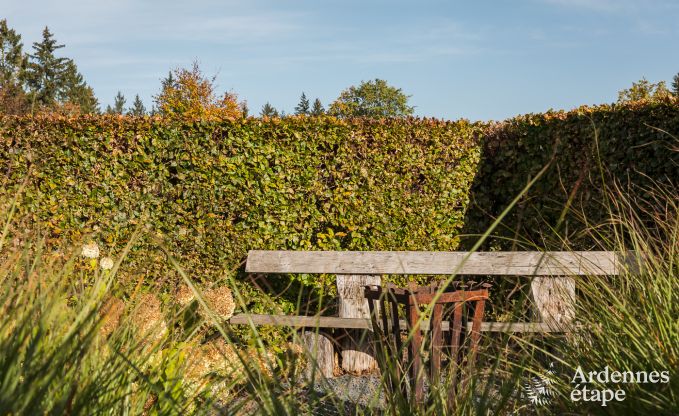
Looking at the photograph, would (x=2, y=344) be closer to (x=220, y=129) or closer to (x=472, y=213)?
(x=220, y=129)

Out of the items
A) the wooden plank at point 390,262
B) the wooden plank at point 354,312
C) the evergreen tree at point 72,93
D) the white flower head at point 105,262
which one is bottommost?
the wooden plank at point 354,312

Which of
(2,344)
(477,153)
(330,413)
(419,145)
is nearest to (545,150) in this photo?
(477,153)

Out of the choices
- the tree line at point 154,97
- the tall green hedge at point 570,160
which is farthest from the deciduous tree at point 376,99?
the tall green hedge at point 570,160

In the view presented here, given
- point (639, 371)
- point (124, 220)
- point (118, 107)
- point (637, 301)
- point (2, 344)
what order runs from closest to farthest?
point (2, 344) < point (639, 371) < point (637, 301) < point (124, 220) < point (118, 107)

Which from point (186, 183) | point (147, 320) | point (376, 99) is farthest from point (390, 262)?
point (376, 99)

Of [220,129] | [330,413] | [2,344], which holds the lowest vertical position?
[330,413]

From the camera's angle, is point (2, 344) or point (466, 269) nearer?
point (2, 344)

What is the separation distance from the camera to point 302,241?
7152mm

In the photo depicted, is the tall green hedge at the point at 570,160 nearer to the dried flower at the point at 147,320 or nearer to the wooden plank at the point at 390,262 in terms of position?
the wooden plank at the point at 390,262

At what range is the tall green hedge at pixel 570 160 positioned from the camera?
653 centimetres

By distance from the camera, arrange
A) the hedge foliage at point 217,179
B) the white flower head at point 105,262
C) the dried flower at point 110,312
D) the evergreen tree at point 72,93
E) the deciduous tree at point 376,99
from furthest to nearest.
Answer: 1. the deciduous tree at point 376,99
2. the hedge foliage at point 217,179
3. the evergreen tree at point 72,93
4. the white flower head at point 105,262
5. the dried flower at point 110,312

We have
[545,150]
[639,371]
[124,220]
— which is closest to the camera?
[639,371]

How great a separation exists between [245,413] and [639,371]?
4.99 feet

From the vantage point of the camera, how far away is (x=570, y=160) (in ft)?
23.8
